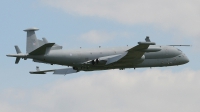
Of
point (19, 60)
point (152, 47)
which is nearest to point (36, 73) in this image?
point (19, 60)

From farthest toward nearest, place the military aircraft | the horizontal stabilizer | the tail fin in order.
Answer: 1. the tail fin
2. the military aircraft
3. the horizontal stabilizer

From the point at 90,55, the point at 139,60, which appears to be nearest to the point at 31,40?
the point at 90,55

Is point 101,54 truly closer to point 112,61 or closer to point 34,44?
point 112,61

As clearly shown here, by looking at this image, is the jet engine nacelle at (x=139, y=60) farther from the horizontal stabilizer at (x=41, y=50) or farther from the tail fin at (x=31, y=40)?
the tail fin at (x=31, y=40)

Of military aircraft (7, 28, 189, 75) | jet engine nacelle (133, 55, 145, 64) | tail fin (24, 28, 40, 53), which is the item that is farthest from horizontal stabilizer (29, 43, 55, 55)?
jet engine nacelle (133, 55, 145, 64)

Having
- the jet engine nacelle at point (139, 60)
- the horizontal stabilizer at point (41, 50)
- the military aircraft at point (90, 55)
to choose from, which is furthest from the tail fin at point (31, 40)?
the jet engine nacelle at point (139, 60)

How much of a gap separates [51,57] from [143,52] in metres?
11.7

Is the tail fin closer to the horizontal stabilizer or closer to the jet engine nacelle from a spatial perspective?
the horizontal stabilizer

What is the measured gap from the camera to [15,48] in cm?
9844

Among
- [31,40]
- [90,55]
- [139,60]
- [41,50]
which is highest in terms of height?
[31,40]

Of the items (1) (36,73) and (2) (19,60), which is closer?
(2) (19,60)

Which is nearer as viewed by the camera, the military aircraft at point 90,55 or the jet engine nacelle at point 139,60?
the military aircraft at point 90,55

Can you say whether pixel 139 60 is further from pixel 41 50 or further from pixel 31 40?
pixel 31 40

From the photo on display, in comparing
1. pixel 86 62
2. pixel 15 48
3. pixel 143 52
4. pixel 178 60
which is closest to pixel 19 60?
pixel 15 48
